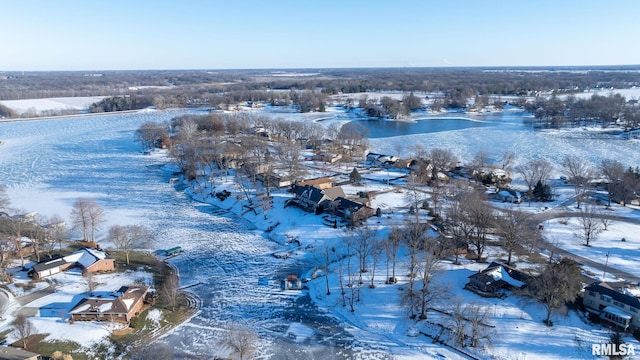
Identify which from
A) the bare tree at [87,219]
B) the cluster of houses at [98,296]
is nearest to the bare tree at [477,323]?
the cluster of houses at [98,296]

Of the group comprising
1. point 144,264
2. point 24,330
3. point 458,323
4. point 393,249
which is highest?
point 393,249

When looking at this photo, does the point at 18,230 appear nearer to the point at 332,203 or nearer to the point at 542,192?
the point at 332,203

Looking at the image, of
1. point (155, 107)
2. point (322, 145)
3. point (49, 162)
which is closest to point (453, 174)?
point (322, 145)

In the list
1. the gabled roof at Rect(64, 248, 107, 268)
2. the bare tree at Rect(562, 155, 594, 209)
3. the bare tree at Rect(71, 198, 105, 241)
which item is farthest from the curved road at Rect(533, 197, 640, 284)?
the bare tree at Rect(71, 198, 105, 241)

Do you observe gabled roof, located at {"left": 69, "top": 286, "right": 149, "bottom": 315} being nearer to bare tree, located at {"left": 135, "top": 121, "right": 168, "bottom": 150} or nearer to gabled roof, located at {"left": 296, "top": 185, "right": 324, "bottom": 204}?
gabled roof, located at {"left": 296, "top": 185, "right": 324, "bottom": 204}

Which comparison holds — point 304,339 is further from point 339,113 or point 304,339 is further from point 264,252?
point 339,113

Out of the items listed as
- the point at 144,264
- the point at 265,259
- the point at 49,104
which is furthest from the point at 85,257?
the point at 49,104

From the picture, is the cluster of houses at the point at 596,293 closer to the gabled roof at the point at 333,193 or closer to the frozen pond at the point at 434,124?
the gabled roof at the point at 333,193

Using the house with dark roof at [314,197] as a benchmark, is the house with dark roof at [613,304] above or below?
below
